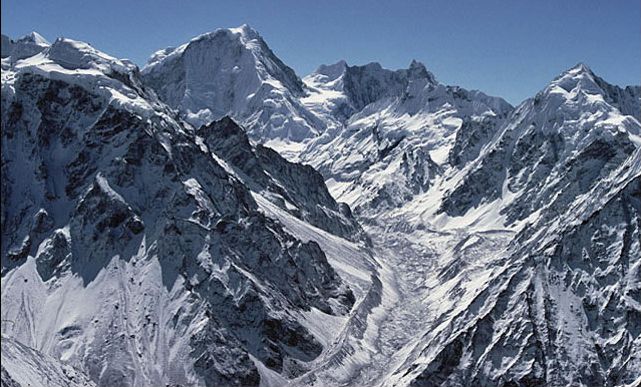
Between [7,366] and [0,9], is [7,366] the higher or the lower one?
the lower one

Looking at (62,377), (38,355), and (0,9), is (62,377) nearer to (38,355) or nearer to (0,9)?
(38,355)

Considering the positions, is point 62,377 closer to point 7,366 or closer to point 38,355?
point 38,355

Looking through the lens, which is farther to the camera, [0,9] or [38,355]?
[38,355]

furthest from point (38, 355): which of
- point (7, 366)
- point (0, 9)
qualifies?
point (0, 9)

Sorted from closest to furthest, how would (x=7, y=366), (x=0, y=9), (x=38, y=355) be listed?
(x=0, y=9) → (x=7, y=366) → (x=38, y=355)

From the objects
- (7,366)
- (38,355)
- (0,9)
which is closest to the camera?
(0,9)

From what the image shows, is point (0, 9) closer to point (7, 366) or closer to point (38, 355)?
point (7, 366)

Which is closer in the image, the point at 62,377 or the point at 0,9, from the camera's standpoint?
the point at 0,9
